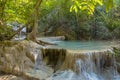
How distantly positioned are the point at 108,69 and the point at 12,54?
11.7ft

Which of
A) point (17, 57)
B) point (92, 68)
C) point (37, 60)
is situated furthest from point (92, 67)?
point (17, 57)

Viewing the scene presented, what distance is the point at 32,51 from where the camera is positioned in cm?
→ 777

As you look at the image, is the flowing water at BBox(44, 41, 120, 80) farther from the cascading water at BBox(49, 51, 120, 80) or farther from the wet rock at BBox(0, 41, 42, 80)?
the wet rock at BBox(0, 41, 42, 80)

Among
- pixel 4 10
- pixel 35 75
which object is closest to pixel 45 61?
pixel 35 75

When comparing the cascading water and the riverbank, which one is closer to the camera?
the riverbank

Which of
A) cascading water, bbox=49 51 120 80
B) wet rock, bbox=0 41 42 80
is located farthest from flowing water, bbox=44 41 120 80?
wet rock, bbox=0 41 42 80

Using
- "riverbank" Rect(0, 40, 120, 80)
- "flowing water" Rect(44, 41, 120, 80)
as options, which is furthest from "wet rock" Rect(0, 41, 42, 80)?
"flowing water" Rect(44, 41, 120, 80)

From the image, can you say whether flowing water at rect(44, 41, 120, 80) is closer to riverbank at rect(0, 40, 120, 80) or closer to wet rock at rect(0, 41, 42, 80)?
riverbank at rect(0, 40, 120, 80)

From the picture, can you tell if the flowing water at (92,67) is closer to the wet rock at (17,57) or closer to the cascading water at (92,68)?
the cascading water at (92,68)

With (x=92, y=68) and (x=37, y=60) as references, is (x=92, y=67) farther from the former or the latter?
(x=37, y=60)

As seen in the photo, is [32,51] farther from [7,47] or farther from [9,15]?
[9,15]

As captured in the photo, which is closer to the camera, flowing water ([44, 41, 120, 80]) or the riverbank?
the riverbank

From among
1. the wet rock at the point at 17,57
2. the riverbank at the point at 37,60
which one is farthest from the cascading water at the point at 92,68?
the wet rock at the point at 17,57

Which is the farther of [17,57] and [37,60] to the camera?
[37,60]
